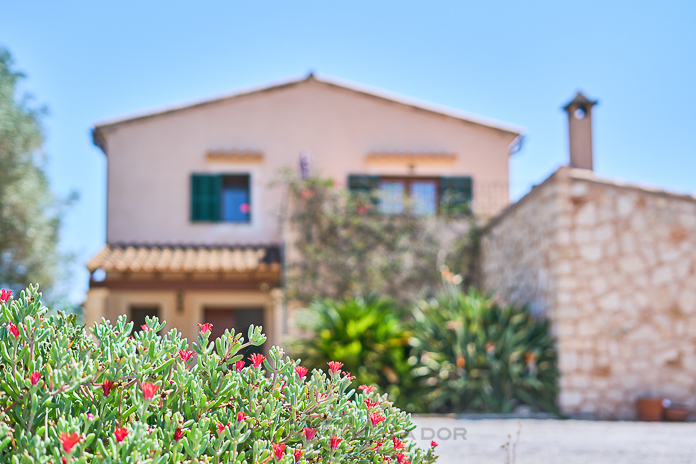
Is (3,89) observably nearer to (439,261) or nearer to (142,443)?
(439,261)

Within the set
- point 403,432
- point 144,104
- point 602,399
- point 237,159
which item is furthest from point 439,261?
point 403,432

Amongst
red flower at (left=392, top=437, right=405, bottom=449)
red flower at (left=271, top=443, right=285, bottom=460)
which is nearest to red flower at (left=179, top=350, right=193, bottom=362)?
red flower at (left=271, top=443, right=285, bottom=460)

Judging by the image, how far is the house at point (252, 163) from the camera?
12992 millimetres

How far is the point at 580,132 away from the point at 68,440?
7.98 m

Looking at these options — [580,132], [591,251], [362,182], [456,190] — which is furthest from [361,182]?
[591,251]

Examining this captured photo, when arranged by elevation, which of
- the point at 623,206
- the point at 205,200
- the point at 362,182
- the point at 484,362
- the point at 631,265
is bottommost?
the point at 484,362

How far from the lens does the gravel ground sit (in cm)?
465

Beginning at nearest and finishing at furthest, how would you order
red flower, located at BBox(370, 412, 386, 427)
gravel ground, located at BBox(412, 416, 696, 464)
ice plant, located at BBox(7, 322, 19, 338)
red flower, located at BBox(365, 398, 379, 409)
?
ice plant, located at BBox(7, 322, 19, 338)
red flower, located at BBox(370, 412, 386, 427)
red flower, located at BBox(365, 398, 379, 409)
gravel ground, located at BBox(412, 416, 696, 464)

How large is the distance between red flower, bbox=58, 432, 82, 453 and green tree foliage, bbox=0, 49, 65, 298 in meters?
12.8

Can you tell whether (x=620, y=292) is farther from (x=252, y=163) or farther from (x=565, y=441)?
(x=252, y=163)

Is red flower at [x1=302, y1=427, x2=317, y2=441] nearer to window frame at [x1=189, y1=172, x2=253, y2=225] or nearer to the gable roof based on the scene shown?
window frame at [x1=189, y1=172, x2=253, y2=225]

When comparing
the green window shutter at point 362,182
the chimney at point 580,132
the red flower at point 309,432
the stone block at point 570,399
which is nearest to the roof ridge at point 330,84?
the green window shutter at point 362,182

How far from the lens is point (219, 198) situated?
1329 centimetres

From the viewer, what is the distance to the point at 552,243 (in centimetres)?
760
